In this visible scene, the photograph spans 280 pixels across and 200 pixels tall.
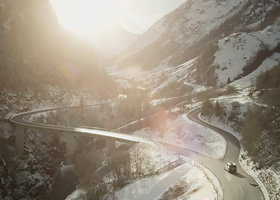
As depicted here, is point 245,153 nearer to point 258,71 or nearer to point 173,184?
point 173,184

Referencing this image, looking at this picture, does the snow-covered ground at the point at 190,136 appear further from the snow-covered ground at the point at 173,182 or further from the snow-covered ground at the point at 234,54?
the snow-covered ground at the point at 234,54

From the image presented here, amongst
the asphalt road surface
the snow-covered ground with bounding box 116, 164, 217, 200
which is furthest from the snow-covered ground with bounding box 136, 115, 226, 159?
the snow-covered ground with bounding box 116, 164, 217, 200

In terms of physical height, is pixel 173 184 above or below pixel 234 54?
below

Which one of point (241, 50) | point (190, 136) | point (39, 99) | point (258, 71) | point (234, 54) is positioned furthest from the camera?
point (241, 50)

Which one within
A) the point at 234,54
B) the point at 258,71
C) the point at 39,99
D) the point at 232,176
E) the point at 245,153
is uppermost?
the point at 234,54

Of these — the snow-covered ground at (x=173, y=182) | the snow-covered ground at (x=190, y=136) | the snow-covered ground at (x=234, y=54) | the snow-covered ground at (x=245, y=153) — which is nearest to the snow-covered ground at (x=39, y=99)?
the snow-covered ground at (x=190, y=136)

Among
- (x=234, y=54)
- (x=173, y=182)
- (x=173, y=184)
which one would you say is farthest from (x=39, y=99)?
(x=234, y=54)

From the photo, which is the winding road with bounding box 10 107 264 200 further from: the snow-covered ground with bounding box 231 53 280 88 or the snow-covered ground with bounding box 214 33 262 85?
the snow-covered ground with bounding box 214 33 262 85

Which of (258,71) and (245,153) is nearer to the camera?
(245,153)

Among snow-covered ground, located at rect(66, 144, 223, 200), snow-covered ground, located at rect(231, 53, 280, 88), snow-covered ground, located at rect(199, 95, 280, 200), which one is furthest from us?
snow-covered ground, located at rect(231, 53, 280, 88)
